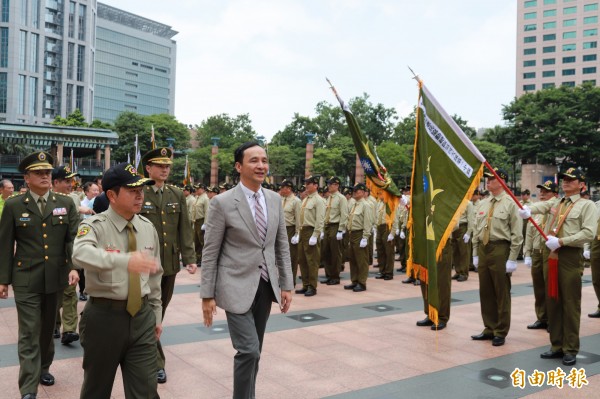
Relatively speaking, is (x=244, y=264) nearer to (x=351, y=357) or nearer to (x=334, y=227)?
(x=351, y=357)

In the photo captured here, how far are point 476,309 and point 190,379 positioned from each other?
17.3 feet

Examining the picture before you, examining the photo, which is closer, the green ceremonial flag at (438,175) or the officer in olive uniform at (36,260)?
the officer in olive uniform at (36,260)

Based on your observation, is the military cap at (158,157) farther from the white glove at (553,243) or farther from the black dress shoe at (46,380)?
the white glove at (553,243)

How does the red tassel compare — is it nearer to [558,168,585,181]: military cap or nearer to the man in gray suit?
[558,168,585,181]: military cap

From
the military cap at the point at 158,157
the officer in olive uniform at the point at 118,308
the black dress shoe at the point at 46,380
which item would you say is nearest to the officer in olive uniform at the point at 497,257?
the military cap at the point at 158,157

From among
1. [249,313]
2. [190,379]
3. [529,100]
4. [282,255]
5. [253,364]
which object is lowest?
[190,379]

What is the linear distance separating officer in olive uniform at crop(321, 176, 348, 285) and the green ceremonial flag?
17.2ft

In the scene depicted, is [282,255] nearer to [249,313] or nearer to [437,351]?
[249,313]

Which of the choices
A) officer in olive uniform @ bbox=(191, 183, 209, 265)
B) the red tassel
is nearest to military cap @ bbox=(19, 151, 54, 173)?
the red tassel

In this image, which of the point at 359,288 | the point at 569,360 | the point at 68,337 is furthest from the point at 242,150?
the point at 359,288

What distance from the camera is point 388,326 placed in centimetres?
720

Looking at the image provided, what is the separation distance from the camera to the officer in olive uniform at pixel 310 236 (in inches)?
385

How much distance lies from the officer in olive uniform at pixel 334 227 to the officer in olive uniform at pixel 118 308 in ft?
25.4

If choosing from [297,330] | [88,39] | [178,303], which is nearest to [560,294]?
[297,330]
